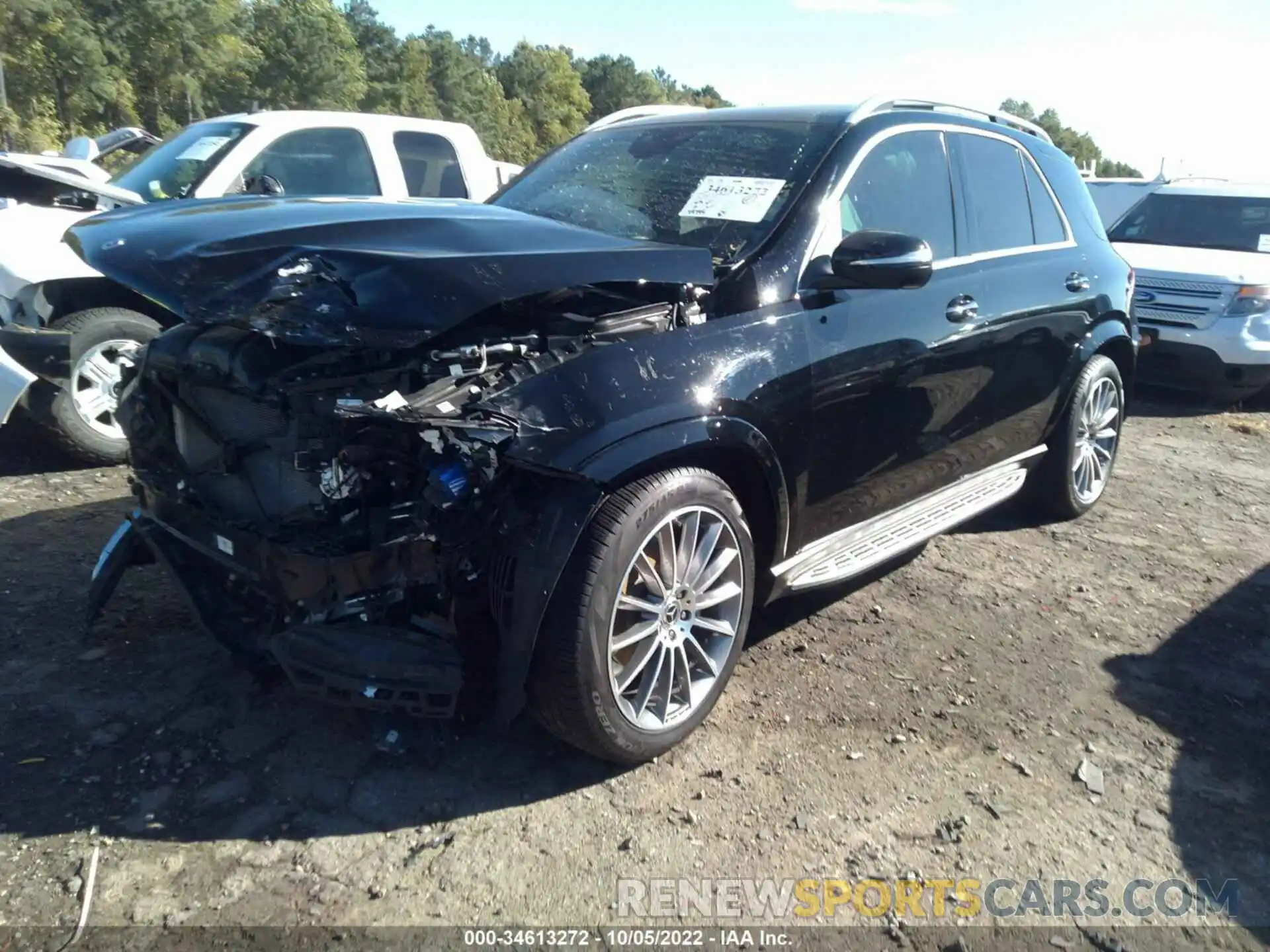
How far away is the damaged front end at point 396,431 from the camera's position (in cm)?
263

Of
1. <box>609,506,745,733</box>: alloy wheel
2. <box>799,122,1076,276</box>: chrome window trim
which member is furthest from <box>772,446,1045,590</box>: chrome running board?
<box>799,122,1076,276</box>: chrome window trim

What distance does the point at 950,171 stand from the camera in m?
4.24

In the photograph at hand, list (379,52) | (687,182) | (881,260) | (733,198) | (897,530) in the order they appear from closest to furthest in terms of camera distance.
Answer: (881,260) → (733,198) → (687,182) → (897,530) → (379,52)

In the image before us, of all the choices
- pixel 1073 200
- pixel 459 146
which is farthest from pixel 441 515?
pixel 459 146

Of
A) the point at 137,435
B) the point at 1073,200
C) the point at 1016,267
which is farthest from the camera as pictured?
the point at 1073,200

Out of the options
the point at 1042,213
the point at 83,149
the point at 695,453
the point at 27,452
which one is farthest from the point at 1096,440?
the point at 83,149

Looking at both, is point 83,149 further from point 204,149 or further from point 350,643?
point 350,643

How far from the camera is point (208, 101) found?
46.4 meters

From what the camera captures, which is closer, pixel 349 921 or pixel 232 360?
pixel 349 921

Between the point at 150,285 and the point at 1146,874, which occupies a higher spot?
the point at 150,285

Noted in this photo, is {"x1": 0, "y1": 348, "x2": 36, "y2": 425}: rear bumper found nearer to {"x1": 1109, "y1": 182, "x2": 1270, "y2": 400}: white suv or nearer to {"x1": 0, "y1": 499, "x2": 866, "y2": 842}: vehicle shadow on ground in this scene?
{"x1": 0, "y1": 499, "x2": 866, "y2": 842}: vehicle shadow on ground

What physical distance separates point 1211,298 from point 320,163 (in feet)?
23.7

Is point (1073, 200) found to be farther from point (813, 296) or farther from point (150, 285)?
point (150, 285)

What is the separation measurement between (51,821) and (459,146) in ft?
20.3
